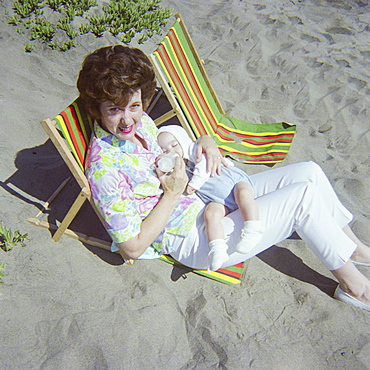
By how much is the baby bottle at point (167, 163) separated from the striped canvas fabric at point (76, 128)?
1.67 ft

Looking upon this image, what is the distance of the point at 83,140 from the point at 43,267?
35.0 inches

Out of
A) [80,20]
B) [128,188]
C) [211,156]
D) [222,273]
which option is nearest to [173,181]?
[128,188]

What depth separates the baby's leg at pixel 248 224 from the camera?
2.34 m

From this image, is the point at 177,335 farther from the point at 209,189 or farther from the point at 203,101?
the point at 203,101

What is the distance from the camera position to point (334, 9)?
6379 millimetres

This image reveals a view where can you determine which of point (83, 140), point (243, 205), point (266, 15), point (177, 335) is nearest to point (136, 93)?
point (83, 140)

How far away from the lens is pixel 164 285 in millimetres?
2740

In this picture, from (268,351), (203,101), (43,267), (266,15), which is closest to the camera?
(268,351)

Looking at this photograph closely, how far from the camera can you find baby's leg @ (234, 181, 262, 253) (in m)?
2.34

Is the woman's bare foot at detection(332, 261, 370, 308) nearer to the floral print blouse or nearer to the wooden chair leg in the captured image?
the floral print blouse

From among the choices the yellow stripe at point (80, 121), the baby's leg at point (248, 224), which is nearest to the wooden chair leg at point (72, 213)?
the yellow stripe at point (80, 121)

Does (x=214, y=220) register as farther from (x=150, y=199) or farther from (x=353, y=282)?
(x=353, y=282)

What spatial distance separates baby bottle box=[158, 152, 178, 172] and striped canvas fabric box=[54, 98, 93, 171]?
1.67 feet

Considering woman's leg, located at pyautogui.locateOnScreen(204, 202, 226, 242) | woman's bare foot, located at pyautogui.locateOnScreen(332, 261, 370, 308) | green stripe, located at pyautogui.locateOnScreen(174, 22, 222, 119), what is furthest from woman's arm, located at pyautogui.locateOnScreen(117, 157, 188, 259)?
green stripe, located at pyautogui.locateOnScreen(174, 22, 222, 119)
